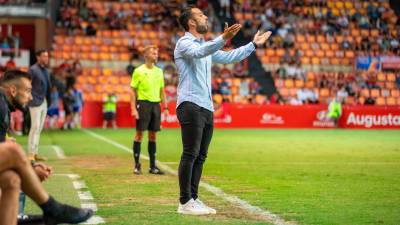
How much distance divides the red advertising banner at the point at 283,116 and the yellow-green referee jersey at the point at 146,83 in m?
20.4

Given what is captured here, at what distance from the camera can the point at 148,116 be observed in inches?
539

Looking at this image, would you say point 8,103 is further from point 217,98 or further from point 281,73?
point 281,73

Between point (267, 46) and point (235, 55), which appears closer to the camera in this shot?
point (235, 55)

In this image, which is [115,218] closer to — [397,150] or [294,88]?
[397,150]

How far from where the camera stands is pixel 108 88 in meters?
37.4

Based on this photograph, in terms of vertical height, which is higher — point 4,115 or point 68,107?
point 4,115

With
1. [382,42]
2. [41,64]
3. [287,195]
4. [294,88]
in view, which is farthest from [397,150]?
[382,42]

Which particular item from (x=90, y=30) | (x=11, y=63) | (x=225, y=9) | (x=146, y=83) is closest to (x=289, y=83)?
(x=225, y=9)

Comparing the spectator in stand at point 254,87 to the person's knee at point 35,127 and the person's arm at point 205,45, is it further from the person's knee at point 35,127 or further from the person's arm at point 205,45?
the person's arm at point 205,45

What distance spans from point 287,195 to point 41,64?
690 cm

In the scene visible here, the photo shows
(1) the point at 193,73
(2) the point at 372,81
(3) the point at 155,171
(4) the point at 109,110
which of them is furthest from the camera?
(2) the point at 372,81

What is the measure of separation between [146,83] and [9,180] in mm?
7972

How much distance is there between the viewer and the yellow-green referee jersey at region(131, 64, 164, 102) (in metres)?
13.9

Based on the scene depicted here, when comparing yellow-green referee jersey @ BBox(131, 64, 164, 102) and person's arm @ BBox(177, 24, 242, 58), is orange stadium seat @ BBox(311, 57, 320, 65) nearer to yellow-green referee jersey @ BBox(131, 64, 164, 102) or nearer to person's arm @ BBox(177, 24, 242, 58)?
yellow-green referee jersey @ BBox(131, 64, 164, 102)
